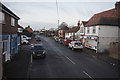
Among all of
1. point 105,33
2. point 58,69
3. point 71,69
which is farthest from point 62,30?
→ point 58,69

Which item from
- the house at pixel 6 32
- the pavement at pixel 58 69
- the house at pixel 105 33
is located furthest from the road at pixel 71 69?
the house at pixel 105 33

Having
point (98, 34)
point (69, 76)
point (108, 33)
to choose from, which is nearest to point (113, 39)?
point (108, 33)

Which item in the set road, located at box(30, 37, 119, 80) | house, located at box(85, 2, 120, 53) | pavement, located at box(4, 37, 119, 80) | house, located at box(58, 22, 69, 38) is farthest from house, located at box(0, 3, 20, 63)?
house, located at box(58, 22, 69, 38)

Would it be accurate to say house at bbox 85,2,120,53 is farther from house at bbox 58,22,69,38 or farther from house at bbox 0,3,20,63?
house at bbox 58,22,69,38

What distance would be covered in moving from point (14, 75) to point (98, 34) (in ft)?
54.8

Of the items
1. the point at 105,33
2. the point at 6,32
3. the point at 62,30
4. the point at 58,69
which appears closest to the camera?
the point at 58,69

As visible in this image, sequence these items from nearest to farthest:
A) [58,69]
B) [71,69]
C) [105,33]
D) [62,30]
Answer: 1. [58,69]
2. [71,69]
3. [105,33]
4. [62,30]

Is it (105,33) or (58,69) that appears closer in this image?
(58,69)

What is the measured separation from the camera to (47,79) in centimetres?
830

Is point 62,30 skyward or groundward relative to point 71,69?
skyward

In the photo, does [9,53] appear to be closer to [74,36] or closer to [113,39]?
[113,39]

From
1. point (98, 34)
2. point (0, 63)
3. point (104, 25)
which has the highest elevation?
point (104, 25)

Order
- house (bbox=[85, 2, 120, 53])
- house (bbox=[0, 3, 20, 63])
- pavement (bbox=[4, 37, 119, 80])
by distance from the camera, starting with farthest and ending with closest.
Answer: house (bbox=[85, 2, 120, 53]), house (bbox=[0, 3, 20, 63]), pavement (bbox=[4, 37, 119, 80])

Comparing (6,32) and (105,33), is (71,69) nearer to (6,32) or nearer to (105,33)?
(6,32)
